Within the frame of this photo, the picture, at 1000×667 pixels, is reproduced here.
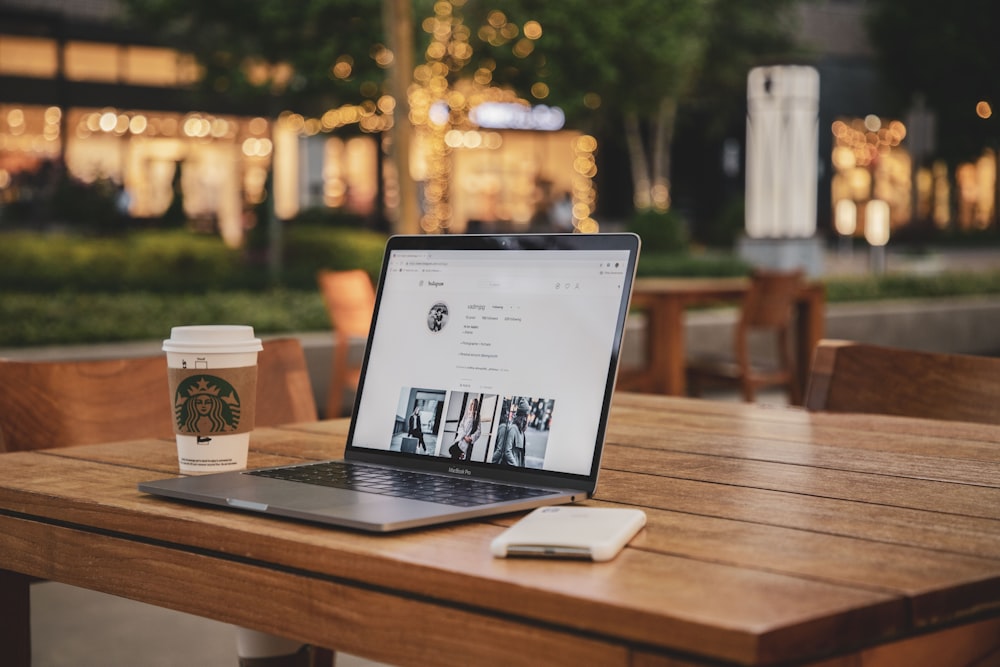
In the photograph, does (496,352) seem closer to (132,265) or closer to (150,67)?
(132,265)

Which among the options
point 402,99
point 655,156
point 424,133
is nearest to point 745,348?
point 402,99

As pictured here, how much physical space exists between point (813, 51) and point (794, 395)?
23.1 metres

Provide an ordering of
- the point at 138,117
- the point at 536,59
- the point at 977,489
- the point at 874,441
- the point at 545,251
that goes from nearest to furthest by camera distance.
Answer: the point at 977,489 < the point at 545,251 < the point at 874,441 < the point at 536,59 < the point at 138,117

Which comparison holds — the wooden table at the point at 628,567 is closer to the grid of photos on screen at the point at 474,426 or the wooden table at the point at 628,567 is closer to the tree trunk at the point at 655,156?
the grid of photos on screen at the point at 474,426

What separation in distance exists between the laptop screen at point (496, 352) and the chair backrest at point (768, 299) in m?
6.39

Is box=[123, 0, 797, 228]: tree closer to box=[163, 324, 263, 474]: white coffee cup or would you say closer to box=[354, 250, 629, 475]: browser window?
box=[354, 250, 629, 475]: browser window

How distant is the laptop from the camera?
1629 millimetres

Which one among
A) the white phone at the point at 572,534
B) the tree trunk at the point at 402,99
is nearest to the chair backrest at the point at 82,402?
the white phone at the point at 572,534

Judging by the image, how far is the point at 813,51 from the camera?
29.9 m

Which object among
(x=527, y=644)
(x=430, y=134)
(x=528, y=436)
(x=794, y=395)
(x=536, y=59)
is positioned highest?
(x=536, y=59)

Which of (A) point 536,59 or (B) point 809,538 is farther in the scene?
(A) point 536,59

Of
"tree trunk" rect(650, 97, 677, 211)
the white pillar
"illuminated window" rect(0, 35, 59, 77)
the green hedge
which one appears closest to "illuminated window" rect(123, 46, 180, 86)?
"illuminated window" rect(0, 35, 59, 77)

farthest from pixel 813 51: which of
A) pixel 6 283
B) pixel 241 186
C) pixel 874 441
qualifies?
pixel 874 441

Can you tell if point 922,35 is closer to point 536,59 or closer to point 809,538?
point 536,59
